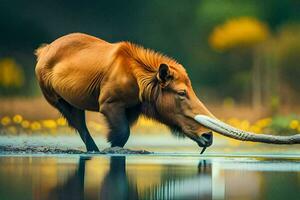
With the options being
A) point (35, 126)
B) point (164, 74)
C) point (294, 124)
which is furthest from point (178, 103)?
point (35, 126)

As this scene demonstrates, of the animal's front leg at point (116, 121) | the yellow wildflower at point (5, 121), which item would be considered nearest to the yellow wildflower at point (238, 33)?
the animal's front leg at point (116, 121)

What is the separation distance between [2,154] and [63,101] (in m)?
0.76

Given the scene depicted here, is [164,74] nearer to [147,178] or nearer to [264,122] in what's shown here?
[264,122]

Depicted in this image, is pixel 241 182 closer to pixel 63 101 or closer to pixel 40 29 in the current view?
pixel 63 101

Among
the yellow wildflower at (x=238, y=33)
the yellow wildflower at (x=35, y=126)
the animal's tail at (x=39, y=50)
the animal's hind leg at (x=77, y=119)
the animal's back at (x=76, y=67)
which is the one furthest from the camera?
the yellow wildflower at (x=35, y=126)

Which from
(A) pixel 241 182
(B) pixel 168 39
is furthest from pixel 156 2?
(A) pixel 241 182

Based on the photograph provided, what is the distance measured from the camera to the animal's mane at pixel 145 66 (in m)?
4.87

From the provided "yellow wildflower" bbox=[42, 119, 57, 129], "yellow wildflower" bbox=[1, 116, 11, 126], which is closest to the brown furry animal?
"yellow wildflower" bbox=[42, 119, 57, 129]

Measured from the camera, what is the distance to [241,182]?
3.48m

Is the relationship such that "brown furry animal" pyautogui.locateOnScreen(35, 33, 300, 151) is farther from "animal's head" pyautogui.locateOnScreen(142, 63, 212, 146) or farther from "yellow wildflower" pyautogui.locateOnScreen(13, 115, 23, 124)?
"yellow wildflower" pyautogui.locateOnScreen(13, 115, 23, 124)

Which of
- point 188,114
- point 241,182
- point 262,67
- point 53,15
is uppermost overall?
point 53,15

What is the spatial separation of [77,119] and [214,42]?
1.27 meters

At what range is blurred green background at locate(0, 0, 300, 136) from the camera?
572cm

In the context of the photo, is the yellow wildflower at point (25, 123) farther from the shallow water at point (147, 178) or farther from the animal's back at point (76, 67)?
the shallow water at point (147, 178)
